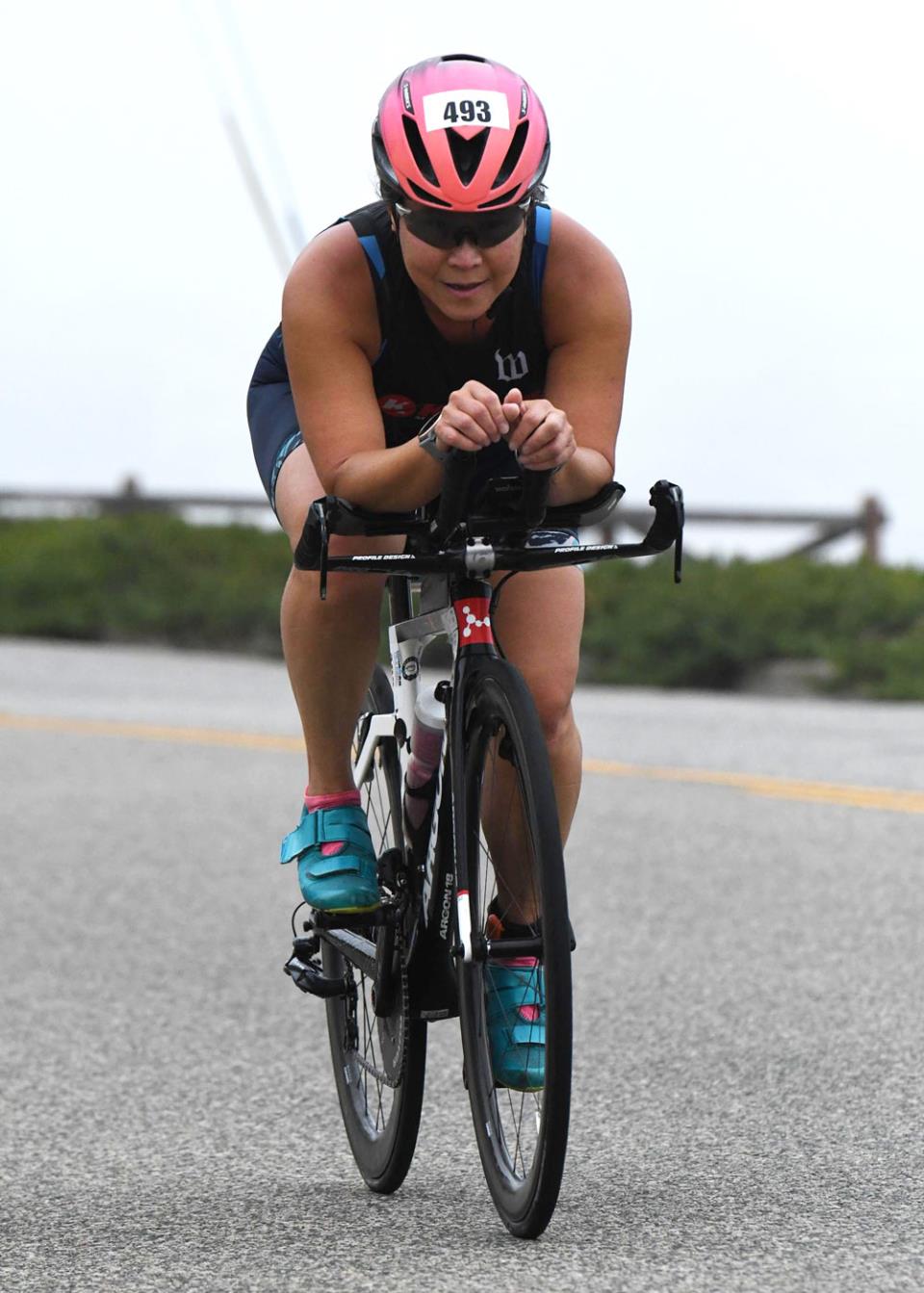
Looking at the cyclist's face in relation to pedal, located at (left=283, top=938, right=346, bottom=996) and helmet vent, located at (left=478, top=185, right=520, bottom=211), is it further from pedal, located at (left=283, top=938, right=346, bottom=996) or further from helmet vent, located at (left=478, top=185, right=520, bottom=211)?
pedal, located at (left=283, top=938, right=346, bottom=996)

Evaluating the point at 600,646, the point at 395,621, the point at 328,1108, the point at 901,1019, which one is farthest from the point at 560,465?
the point at 600,646

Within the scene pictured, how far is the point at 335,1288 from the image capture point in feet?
11.2

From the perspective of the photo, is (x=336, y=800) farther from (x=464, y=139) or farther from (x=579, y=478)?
(x=464, y=139)

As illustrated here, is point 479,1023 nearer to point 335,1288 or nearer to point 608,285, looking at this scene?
point 335,1288

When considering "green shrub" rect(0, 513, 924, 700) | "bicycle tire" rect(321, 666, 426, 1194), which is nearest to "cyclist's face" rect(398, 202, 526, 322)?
→ "bicycle tire" rect(321, 666, 426, 1194)

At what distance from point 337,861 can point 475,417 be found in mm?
1144

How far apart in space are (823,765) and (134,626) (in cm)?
936

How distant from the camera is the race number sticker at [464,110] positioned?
3621 mm

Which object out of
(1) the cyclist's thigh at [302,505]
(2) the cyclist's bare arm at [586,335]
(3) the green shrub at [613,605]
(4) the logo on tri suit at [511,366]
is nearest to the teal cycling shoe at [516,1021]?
(1) the cyclist's thigh at [302,505]

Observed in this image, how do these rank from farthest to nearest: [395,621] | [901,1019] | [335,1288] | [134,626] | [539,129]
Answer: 1. [134,626]
2. [901,1019]
3. [395,621]
4. [539,129]
5. [335,1288]

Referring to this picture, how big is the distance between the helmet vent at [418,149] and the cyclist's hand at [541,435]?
0.44m

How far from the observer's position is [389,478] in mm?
3699

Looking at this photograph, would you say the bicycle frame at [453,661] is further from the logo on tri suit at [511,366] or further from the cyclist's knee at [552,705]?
the logo on tri suit at [511,366]

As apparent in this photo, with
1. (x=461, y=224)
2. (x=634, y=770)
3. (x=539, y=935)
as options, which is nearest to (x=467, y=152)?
(x=461, y=224)
